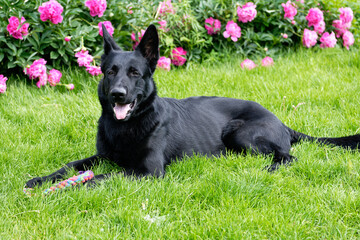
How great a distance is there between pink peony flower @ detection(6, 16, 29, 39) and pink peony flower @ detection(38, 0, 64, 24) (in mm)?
233

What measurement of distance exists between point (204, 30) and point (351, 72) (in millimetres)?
2112

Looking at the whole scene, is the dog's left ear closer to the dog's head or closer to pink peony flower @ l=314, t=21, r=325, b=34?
the dog's head

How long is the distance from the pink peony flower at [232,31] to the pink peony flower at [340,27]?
1.67 m

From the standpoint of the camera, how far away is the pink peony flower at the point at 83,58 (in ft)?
16.2

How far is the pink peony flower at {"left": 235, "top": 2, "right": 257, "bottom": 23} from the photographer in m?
5.82

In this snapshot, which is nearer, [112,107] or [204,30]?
[112,107]

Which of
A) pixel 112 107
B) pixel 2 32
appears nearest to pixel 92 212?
pixel 112 107

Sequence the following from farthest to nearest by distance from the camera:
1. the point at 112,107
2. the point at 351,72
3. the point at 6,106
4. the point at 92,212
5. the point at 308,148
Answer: the point at 351,72, the point at 6,106, the point at 308,148, the point at 112,107, the point at 92,212

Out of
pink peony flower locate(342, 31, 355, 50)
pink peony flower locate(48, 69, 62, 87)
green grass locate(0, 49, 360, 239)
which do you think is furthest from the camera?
pink peony flower locate(342, 31, 355, 50)

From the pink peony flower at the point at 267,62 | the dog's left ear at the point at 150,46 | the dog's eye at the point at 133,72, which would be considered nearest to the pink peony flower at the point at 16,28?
the dog's left ear at the point at 150,46

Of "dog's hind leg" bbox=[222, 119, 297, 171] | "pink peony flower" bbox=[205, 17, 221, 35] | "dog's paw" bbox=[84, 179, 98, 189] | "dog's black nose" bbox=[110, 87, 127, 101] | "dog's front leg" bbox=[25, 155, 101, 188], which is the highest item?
"pink peony flower" bbox=[205, 17, 221, 35]

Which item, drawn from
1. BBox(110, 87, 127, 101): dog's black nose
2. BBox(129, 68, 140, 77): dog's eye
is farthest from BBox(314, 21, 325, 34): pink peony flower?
BBox(110, 87, 127, 101): dog's black nose

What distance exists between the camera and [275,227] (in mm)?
2455

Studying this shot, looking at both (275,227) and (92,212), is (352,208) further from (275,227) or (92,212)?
(92,212)
